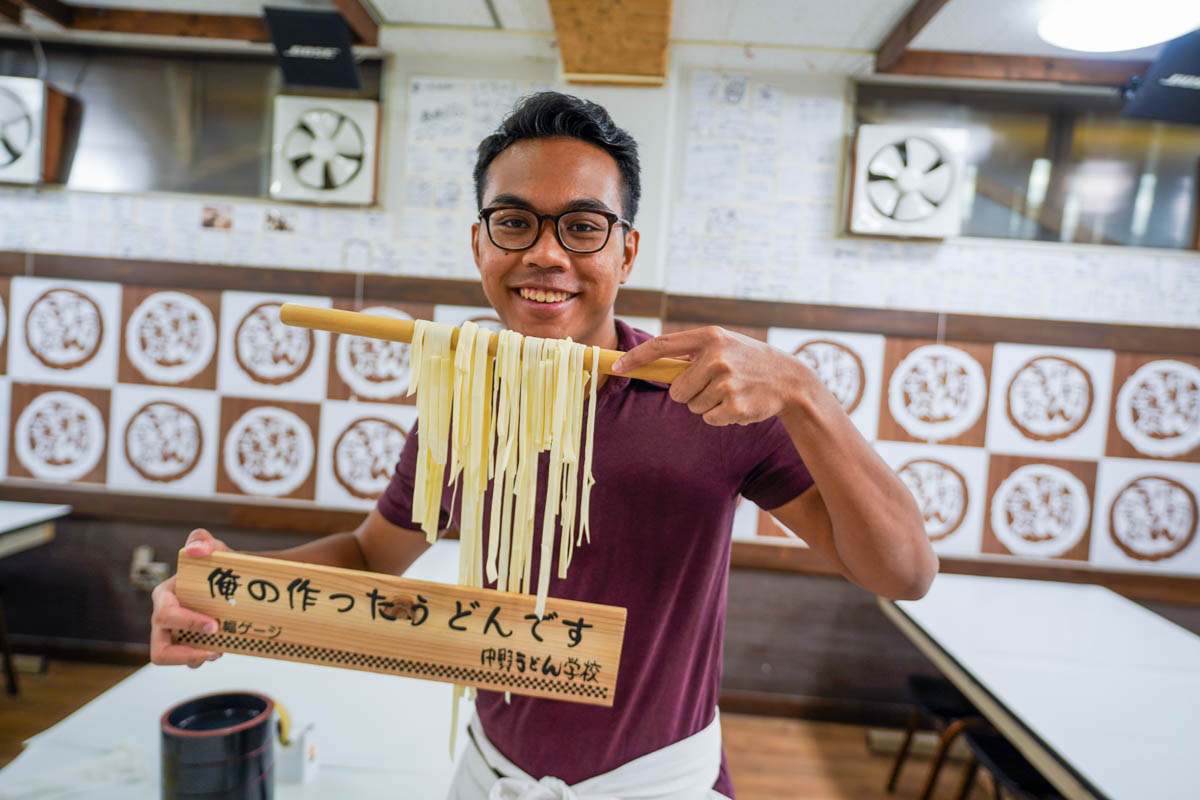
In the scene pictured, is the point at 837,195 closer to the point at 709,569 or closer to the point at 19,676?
the point at 709,569

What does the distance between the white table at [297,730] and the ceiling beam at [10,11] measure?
3742 mm

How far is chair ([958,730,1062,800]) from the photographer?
235 centimetres

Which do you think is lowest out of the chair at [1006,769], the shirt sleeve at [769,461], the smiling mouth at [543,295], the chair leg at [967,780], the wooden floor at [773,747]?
the wooden floor at [773,747]

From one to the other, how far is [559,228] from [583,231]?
0.05 metres

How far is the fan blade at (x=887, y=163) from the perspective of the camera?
147 inches

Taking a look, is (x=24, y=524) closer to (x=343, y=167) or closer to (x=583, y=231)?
(x=343, y=167)

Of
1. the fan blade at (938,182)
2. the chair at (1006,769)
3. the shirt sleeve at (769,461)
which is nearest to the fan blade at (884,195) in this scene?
the fan blade at (938,182)

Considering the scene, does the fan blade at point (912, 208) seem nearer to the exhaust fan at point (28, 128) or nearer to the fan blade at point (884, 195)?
the fan blade at point (884, 195)

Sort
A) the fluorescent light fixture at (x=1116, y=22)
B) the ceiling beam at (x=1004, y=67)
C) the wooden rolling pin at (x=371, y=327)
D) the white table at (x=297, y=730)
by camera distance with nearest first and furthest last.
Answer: the wooden rolling pin at (x=371, y=327) → the white table at (x=297, y=730) → the fluorescent light fixture at (x=1116, y=22) → the ceiling beam at (x=1004, y=67)

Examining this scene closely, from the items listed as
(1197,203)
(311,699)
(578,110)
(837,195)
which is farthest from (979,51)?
(311,699)

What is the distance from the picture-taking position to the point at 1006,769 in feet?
8.12

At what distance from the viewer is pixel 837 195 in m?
3.89

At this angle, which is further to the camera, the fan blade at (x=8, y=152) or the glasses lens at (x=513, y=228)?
the fan blade at (x=8, y=152)

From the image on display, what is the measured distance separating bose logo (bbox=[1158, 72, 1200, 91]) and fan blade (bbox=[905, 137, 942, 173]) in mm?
1029
